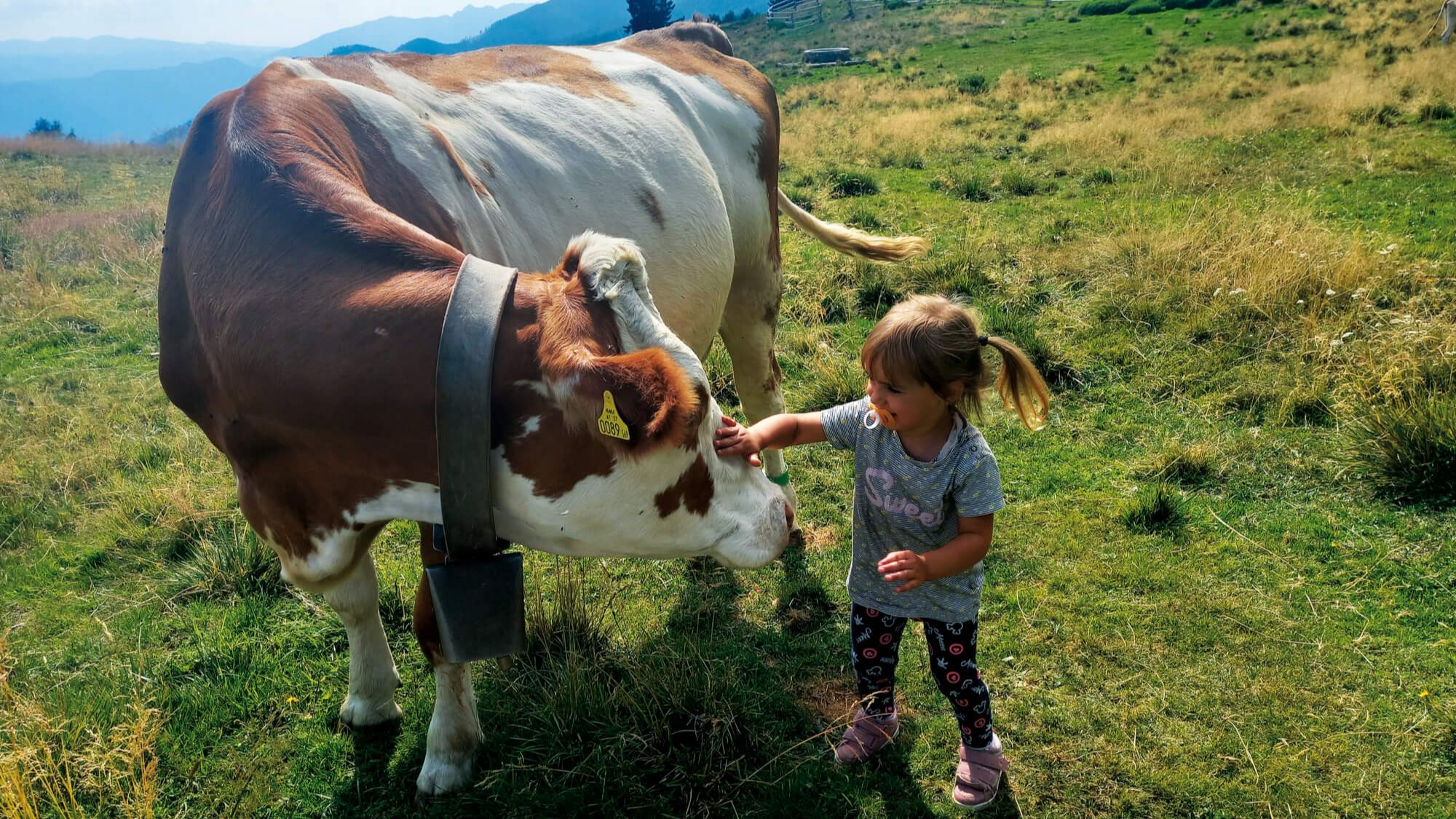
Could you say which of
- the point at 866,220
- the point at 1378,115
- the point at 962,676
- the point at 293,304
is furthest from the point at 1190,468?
the point at 1378,115

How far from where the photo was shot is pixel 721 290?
396 cm

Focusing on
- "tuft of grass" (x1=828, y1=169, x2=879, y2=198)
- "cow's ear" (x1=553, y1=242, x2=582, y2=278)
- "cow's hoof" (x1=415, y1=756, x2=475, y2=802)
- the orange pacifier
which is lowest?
"cow's hoof" (x1=415, y1=756, x2=475, y2=802)

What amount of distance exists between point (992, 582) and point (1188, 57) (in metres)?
20.3

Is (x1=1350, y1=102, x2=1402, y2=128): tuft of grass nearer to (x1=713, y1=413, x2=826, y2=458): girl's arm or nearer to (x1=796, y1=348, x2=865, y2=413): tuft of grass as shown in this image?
(x1=796, y1=348, x2=865, y2=413): tuft of grass

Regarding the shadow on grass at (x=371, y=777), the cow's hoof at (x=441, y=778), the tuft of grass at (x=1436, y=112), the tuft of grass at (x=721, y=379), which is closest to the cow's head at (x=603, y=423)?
the cow's hoof at (x=441, y=778)

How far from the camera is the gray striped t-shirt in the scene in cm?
234

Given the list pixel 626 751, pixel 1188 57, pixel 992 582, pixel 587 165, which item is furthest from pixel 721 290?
pixel 1188 57

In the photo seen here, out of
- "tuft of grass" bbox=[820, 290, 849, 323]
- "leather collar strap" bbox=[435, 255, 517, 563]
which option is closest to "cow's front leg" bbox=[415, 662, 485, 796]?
"leather collar strap" bbox=[435, 255, 517, 563]

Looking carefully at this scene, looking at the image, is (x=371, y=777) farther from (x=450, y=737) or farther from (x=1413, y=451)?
(x=1413, y=451)

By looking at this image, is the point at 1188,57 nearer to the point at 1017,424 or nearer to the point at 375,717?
the point at 1017,424

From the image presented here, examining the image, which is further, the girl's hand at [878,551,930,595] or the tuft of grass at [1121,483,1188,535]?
the tuft of grass at [1121,483,1188,535]

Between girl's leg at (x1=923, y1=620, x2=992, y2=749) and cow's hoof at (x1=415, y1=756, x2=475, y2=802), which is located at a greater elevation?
girl's leg at (x1=923, y1=620, x2=992, y2=749)

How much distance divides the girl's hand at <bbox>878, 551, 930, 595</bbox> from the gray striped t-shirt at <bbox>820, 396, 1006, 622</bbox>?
124 millimetres

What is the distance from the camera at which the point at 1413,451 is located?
3.95 metres
